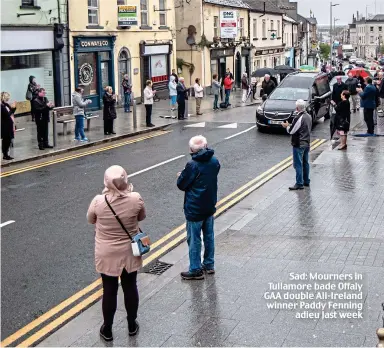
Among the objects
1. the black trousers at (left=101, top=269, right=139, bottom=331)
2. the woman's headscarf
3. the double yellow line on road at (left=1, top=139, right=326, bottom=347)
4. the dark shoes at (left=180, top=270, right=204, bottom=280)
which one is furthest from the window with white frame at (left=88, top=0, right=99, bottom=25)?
the black trousers at (left=101, top=269, right=139, bottom=331)

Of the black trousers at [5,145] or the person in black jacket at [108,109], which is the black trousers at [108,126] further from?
the black trousers at [5,145]

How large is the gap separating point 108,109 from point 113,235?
15349 millimetres

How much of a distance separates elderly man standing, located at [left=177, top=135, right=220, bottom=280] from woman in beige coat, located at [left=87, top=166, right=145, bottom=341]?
1.46 metres

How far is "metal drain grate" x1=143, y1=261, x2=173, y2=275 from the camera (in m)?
8.36

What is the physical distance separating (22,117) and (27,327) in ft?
A: 61.7

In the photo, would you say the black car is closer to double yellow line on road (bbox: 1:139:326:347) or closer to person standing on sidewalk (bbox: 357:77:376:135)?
person standing on sidewalk (bbox: 357:77:376:135)

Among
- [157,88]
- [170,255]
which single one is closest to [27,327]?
[170,255]

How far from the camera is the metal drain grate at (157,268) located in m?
8.36

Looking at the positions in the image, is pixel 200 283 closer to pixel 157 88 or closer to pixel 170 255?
pixel 170 255

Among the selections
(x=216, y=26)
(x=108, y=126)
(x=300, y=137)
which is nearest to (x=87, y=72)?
(x=108, y=126)

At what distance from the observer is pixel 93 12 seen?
29078 millimetres

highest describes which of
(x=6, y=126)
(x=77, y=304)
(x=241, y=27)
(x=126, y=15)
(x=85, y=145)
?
(x=241, y=27)

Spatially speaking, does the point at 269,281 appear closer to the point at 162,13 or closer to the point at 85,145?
the point at 85,145

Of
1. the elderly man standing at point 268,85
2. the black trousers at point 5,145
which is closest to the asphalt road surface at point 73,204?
the black trousers at point 5,145
